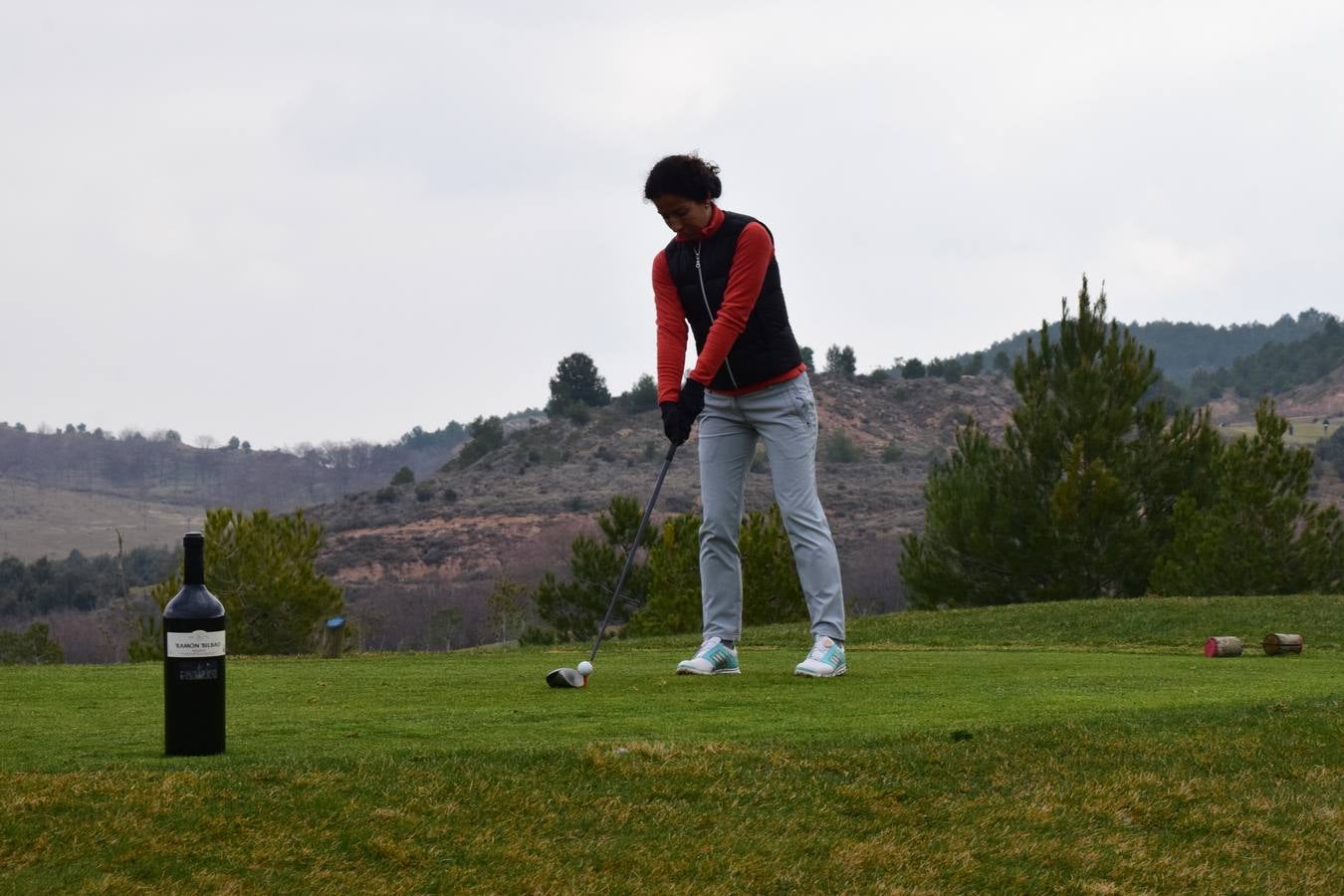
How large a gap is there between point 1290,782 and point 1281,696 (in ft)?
5.51

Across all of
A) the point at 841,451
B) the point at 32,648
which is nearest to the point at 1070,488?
the point at 32,648

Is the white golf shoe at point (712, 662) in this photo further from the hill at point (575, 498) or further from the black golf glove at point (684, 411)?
the hill at point (575, 498)

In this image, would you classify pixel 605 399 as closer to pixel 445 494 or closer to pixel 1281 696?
pixel 445 494

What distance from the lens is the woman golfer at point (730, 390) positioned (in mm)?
6543

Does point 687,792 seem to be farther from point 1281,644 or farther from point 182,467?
point 182,467

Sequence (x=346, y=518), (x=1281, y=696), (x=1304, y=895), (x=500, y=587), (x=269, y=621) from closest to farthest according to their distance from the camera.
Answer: (x=1304, y=895) < (x=1281, y=696) < (x=269, y=621) < (x=500, y=587) < (x=346, y=518)

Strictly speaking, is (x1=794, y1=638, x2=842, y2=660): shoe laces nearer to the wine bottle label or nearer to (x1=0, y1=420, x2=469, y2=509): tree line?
the wine bottle label

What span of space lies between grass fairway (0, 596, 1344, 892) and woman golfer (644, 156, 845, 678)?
1.17 meters

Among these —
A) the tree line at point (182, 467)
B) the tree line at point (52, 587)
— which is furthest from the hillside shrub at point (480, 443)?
the tree line at point (182, 467)

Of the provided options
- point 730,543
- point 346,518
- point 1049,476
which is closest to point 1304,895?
point 730,543

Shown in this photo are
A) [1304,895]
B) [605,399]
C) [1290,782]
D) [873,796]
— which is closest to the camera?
[1304,895]

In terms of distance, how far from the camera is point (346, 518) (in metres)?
102

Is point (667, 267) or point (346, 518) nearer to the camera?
point (667, 267)

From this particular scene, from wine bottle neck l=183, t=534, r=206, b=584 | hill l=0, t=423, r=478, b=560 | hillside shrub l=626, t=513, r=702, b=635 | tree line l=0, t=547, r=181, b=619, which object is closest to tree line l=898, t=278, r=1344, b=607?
hillside shrub l=626, t=513, r=702, b=635
